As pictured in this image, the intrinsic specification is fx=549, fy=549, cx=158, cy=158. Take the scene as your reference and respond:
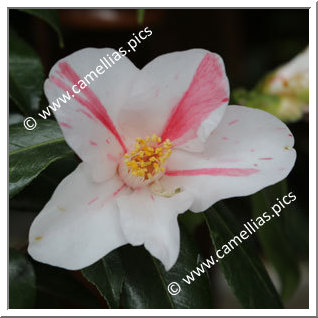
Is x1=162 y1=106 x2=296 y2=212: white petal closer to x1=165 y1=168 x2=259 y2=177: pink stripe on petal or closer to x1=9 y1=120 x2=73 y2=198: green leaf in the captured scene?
x1=165 y1=168 x2=259 y2=177: pink stripe on petal

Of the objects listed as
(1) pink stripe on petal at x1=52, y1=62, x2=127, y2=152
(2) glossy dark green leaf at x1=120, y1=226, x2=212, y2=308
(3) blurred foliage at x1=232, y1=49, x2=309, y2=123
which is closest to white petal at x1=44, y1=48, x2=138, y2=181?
(1) pink stripe on petal at x1=52, y1=62, x2=127, y2=152

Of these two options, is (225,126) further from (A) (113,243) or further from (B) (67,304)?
(B) (67,304)

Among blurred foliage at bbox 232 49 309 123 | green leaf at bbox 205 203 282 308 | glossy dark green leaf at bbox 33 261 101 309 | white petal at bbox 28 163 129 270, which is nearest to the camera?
white petal at bbox 28 163 129 270

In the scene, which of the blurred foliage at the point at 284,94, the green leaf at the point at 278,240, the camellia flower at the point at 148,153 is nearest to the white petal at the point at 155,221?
the camellia flower at the point at 148,153

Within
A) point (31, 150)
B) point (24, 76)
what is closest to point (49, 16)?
point (24, 76)

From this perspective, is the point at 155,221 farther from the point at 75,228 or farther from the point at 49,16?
the point at 49,16

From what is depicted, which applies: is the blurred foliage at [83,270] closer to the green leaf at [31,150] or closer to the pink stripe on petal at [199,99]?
the green leaf at [31,150]

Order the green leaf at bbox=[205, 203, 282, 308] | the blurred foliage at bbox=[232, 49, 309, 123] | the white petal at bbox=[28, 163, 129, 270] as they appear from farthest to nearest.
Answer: the blurred foliage at bbox=[232, 49, 309, 123]
the green leaf at bbox=[205, 203, 282, 308]
the white petal at bbox=[28, 163, 129, 270]
